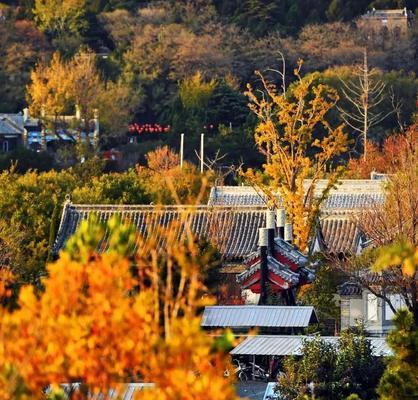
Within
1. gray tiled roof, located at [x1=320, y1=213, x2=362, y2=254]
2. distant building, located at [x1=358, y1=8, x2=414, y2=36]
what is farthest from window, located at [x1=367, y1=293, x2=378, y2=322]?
distant building, located at [x1=358, y1=8, x2=414, y2=36]

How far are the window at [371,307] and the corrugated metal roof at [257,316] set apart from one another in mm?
2515

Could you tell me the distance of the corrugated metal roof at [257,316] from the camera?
23.2 meters

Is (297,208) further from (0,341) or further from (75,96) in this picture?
(75,96)

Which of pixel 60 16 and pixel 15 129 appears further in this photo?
pixel 60 16

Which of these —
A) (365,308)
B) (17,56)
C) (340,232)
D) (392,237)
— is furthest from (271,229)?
(17,56)

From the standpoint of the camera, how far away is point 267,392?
67.9ft

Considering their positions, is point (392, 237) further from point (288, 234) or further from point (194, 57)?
point (194, 57)

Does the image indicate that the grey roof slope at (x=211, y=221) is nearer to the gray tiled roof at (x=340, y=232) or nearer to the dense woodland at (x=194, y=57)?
the gray tiled roof at (x=340, y=232)

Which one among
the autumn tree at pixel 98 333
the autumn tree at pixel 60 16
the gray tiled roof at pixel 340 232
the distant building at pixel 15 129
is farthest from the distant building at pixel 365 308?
the autumn tree at pixel 60 16

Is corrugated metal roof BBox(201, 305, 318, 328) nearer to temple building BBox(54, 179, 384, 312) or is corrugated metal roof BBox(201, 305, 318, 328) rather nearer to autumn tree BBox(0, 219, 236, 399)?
temple building BBox(54, 179, 384, 312)

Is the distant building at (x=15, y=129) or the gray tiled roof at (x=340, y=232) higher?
the gray tiled roof at (x=340, y=232)

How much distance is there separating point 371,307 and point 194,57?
48499mm

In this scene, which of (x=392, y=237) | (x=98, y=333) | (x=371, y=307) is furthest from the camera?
(x=371, y=307)

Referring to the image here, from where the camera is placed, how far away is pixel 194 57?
74.3m
